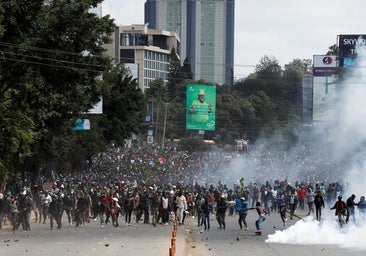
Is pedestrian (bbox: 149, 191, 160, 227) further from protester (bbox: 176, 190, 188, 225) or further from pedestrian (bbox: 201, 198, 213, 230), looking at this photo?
pedestrian (bbox: 201, 198, 213, 230)

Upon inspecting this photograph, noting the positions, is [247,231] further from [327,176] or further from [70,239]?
[327,176]

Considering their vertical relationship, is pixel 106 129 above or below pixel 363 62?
below

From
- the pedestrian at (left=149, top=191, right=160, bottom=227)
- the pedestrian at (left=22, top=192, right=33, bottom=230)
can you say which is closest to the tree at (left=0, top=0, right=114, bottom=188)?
the pedestrian at (left=22, top=192, right=33, bottom=230)

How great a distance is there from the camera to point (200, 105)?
221ft

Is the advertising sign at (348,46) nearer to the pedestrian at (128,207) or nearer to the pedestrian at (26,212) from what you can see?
the pedestrian at (128,207)

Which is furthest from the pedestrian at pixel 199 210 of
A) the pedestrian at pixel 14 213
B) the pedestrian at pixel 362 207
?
the pedestrian at pixel 14 213

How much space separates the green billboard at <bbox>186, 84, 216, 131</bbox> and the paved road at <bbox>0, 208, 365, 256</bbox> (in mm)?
25371

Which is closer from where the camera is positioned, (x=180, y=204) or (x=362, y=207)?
(x=362, y=207)

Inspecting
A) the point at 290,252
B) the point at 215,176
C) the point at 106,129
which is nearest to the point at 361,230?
the point at 290,252

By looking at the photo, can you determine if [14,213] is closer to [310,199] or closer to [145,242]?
[145,242]

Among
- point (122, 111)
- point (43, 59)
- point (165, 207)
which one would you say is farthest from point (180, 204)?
point (122, 111)

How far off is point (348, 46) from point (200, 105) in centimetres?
1931

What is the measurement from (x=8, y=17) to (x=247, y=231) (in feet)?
41.2

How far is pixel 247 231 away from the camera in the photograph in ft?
124
